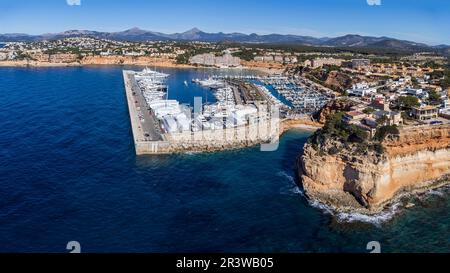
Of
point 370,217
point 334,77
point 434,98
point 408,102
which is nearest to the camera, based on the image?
point 370,217

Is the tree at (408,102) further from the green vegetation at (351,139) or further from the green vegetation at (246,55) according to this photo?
the green vegetation at (246,55)

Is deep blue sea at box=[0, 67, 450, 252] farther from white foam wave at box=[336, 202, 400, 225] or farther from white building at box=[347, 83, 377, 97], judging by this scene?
white building at box=[347, 83, 377, 97]

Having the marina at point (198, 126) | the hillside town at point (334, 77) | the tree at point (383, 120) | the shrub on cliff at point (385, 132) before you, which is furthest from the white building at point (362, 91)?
the shrub on cliff at point (385, 132)

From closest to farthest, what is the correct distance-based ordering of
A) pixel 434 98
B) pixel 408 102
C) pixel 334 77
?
pixel 408 102, pixel 434 98, pixel 334 77

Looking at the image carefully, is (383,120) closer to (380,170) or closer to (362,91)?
(380,170)

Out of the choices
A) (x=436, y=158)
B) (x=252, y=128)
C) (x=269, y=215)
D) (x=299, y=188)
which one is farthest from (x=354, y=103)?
(x=269, y=215)

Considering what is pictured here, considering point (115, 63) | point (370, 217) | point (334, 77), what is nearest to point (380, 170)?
point (370, 217)

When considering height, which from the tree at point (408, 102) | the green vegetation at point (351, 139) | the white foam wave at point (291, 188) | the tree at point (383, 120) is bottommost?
the white foam wave at point (291, 188)
